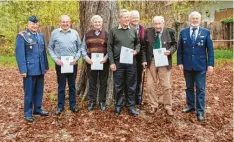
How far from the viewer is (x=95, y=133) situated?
5734mm

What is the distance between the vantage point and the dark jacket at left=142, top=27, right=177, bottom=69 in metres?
6.32

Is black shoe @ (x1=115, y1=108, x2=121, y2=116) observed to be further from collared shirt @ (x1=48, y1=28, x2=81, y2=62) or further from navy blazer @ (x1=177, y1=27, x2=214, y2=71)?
navy blazer @ (x1=177, y1=27, x2=214, y2=71)

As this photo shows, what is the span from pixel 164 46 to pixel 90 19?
1.60 metres

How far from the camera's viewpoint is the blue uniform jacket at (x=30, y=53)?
237 inches

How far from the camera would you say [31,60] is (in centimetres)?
616

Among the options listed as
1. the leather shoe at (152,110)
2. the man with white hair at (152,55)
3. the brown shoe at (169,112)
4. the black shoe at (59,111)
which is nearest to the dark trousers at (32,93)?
the black shoe at (59,111)

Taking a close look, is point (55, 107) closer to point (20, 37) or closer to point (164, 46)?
point (20, 37)

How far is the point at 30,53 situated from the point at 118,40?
62.6 inches

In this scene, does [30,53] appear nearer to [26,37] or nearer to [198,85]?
[26,37]

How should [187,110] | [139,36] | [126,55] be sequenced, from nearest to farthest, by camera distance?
[126,55] < [139,36] < [187,110]

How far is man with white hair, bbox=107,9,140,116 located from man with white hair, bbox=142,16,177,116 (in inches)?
10.1

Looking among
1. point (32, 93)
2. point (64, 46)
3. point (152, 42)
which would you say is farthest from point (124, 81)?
point (32, 93)

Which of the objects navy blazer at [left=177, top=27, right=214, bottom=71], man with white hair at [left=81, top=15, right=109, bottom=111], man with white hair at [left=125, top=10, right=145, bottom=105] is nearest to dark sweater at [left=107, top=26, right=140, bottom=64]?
man with white hair at [left=81, top=15, right=109, bottom=111]

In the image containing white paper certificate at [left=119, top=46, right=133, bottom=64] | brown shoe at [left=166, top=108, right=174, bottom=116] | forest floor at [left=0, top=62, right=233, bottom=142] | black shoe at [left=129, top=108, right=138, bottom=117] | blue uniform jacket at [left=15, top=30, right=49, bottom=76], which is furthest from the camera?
brown shoe at [left=166, top=108, right=174, bottom=116]
